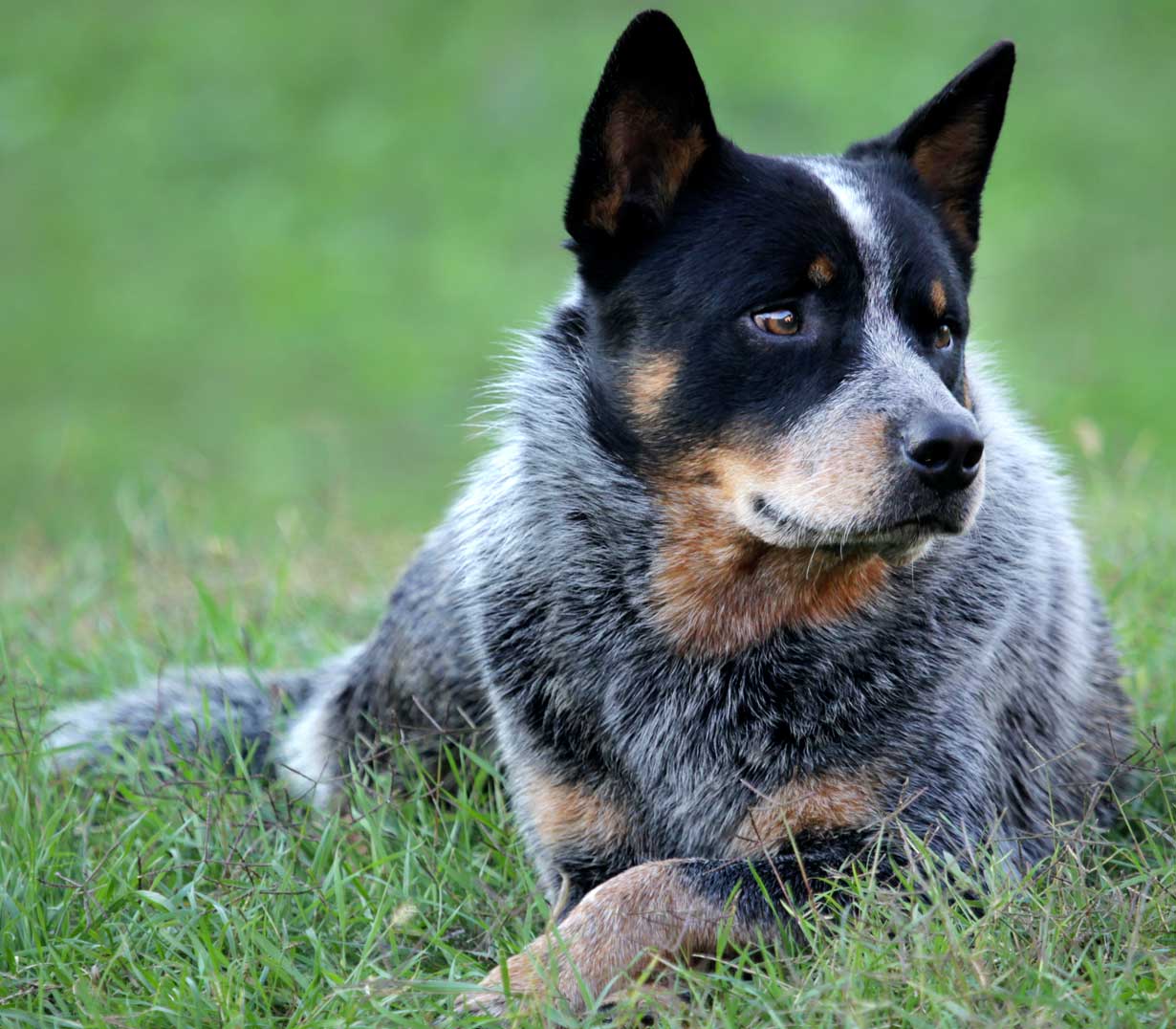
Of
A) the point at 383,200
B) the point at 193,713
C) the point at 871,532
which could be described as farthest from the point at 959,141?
the point at 383,200

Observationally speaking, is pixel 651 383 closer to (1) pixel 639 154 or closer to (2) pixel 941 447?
(1) pixel 639 154

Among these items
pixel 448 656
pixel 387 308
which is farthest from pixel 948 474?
pixel 387 308

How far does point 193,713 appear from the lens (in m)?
4.14

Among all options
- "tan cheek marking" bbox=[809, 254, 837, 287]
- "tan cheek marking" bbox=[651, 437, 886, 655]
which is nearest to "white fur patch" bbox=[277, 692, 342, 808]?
"tan cheek marking" bbox=[651, 437, 886, 655]

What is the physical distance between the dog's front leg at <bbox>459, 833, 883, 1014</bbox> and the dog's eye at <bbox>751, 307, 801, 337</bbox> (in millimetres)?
1042

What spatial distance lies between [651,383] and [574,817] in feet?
3.18

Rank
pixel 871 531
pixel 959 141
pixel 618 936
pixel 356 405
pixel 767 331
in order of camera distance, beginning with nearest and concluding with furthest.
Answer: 1. pixel 618 936
2. pixel 871 531
3. pixel 767 331
4. pixel 959 141
5. pixel 356 405

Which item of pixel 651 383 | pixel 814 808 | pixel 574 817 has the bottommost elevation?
pixel 574 817

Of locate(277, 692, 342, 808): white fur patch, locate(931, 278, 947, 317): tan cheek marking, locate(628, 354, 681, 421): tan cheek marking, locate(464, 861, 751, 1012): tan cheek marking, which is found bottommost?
locate(277, 692, 342, 808): white fur patch

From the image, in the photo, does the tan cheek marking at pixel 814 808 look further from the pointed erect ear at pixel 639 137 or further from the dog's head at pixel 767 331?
the pointed erect ear at pixel 639 137

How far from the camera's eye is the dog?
2.95m

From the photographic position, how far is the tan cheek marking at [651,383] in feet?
10.5

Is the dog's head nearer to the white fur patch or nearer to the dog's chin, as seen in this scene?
the dog's chin

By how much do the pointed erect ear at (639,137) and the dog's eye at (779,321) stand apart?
378mm
